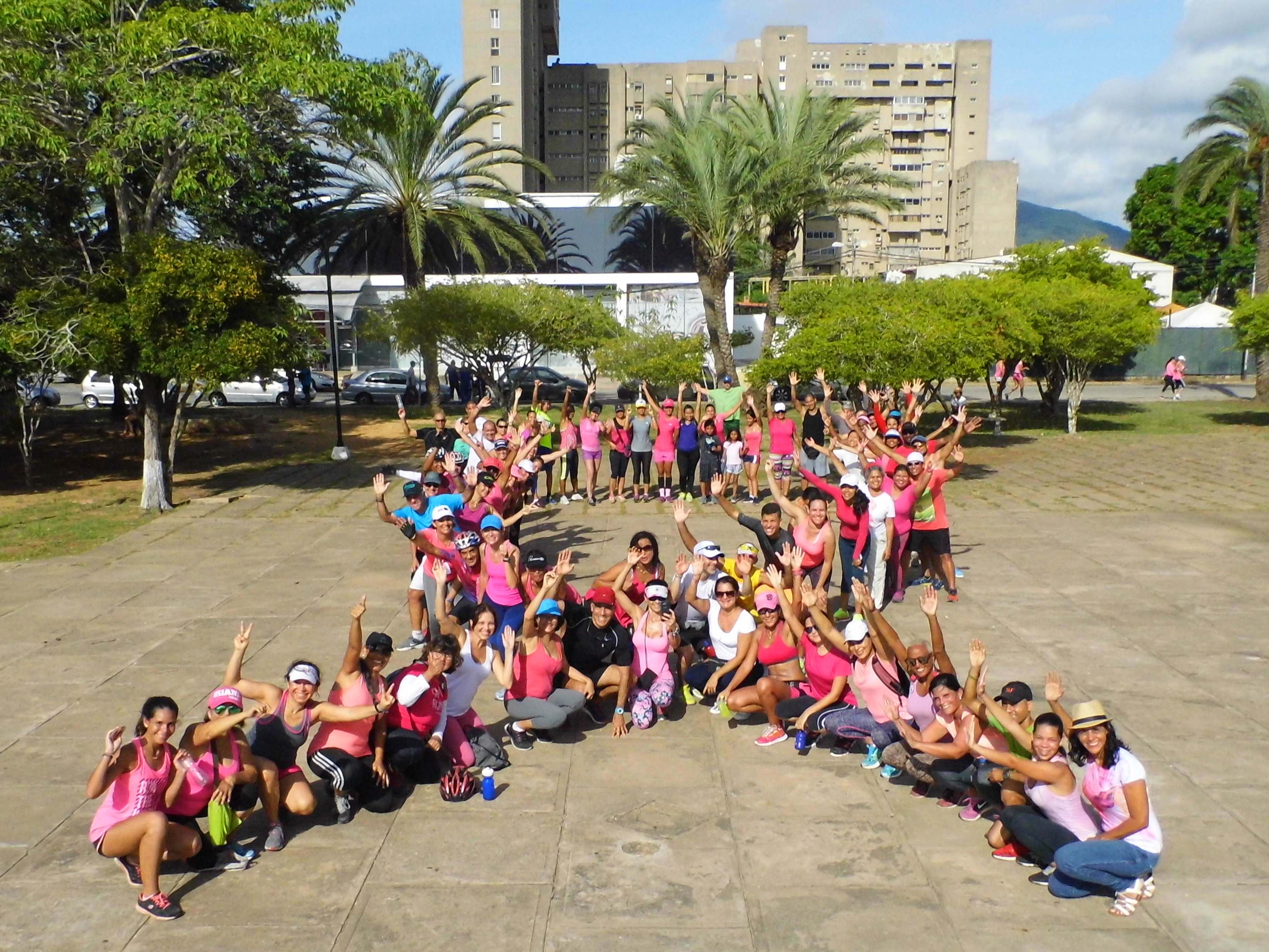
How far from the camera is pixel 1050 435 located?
24609mm

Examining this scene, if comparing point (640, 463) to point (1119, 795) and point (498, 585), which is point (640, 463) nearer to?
point (498, 585)

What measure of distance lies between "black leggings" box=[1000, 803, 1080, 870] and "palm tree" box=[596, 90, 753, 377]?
22.0 metres

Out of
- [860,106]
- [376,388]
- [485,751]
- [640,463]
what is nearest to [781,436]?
[640,463]

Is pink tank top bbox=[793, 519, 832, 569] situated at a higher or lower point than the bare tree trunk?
lower

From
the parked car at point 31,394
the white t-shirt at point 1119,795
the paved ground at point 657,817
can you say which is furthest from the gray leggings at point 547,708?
the parked car at point 31,394

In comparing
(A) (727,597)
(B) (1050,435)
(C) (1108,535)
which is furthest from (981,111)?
(A) (727,597)

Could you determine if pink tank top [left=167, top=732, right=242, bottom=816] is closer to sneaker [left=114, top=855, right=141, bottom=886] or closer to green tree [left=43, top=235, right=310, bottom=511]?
sneaker [left=114, top=855, right=141, bottom=886]

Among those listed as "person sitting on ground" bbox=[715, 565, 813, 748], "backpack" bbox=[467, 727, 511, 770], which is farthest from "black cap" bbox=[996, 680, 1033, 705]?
"backpack" bbox=[467, 727, 511, 770]

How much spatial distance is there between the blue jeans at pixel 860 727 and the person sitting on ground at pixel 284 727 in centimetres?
273

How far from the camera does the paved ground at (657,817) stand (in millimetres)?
4938

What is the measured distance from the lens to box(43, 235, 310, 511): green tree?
15078 mm

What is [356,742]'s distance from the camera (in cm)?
601

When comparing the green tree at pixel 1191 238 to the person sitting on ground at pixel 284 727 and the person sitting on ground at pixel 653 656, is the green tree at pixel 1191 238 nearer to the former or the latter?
the person sitting on ground at pixel 653 656

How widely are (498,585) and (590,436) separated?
25.8 feet
